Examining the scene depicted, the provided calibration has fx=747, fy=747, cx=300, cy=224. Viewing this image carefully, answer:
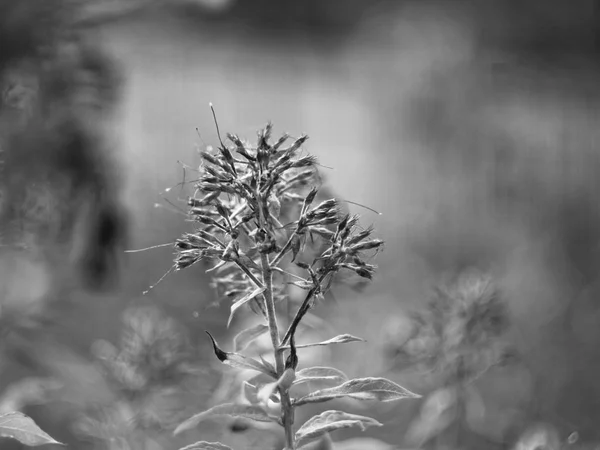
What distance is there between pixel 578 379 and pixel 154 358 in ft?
4.61

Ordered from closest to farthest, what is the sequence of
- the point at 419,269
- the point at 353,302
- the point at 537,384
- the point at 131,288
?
1. the point at 537,384
2. the point at 131,288
3. the point at 353,302
4. the point at 419,269

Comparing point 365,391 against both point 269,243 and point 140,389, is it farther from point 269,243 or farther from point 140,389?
point 140,389

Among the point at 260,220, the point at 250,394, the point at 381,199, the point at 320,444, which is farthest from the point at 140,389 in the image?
the point at 381,199

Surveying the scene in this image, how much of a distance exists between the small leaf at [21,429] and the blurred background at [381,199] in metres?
0.36

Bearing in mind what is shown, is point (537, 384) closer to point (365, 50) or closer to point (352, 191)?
point (352, 191)

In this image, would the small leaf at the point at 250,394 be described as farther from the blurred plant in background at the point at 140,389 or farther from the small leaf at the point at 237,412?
the blurred plant in background at the point at 140,389

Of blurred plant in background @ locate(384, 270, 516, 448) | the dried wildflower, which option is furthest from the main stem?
blurred plant in background @ locate(384, 270, 516, 448)

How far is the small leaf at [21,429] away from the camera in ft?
3.50

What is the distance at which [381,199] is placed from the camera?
594cm

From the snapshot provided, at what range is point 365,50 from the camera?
8.67 m

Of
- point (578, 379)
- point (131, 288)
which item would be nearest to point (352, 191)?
point (131, 288)

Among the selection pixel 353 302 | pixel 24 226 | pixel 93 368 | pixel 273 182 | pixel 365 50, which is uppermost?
pixel 365 50

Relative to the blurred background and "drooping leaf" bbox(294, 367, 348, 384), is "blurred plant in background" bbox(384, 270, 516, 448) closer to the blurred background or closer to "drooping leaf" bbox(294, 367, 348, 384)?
the blurred background

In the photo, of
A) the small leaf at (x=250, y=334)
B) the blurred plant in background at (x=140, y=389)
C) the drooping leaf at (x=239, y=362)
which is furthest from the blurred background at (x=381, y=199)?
the drooping leaf at (x=239, y=362)
